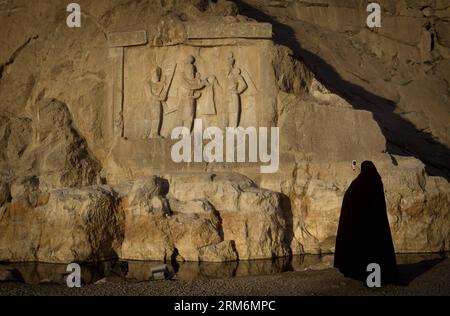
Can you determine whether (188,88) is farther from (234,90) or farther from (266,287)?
(266,287)

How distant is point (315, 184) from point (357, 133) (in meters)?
1.60

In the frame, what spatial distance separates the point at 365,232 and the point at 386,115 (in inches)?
429

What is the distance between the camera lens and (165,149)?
12086mm

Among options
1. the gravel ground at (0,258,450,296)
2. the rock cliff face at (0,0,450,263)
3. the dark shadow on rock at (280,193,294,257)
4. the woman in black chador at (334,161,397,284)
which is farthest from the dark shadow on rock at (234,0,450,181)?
the woman in black chador at (334,161,397,284)

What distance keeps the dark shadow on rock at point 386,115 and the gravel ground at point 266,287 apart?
8.61 metres

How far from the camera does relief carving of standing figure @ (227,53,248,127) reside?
1241 cm

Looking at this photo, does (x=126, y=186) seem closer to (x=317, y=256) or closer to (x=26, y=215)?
(x=26, y=215)

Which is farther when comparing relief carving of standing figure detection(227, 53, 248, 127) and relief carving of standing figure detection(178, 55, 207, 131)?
relief carving of standing figure detection(178, 55, 207, 131)

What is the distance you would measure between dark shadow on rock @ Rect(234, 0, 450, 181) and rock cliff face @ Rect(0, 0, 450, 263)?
0.17m

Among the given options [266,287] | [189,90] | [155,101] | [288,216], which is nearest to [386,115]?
[288,216]

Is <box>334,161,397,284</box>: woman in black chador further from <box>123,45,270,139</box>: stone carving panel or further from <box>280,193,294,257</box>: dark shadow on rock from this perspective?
<box>123,45,270,139</box>: stone carving panel

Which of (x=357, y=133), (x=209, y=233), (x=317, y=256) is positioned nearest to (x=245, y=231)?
(x=209, y=233)

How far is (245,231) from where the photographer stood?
10.7 meters

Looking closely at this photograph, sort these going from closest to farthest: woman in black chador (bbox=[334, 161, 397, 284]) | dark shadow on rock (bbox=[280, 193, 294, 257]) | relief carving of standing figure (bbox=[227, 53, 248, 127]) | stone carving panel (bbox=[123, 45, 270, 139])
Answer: woman in black chador (bbox=[334, 161, 397, 284])
dark shadow on rock (bbox=[280, 193, 294, 257])
relief carving of standing figure (bbox=[227, 53, 248, 127])
stone carving panel (bbox=[123, 45, 270, 139])
